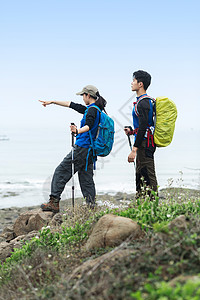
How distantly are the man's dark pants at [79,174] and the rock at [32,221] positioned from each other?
57 centimetres

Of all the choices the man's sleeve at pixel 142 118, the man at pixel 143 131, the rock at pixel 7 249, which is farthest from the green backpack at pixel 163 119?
the rock at pixel 7 249

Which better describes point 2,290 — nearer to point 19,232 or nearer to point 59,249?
point 59,249

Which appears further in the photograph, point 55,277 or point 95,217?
point 95,217

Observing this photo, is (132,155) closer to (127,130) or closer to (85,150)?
(127,130)

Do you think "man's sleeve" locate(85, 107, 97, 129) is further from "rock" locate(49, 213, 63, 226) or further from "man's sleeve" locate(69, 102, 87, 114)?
"rock" locate(49, 213, 63, 226)

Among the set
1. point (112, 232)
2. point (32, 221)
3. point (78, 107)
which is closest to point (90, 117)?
point (78, 107)

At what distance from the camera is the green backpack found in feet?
22.3

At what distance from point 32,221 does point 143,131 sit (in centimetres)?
334

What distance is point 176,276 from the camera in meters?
3.44

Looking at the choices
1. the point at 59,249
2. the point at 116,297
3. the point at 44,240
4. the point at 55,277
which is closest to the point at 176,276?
the point at 116,297

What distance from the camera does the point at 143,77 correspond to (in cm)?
691

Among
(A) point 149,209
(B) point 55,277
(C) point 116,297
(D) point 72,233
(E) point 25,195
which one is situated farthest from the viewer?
(E) point 25,195

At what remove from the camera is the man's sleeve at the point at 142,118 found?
21.8 feet

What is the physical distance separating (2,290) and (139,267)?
1998 mm
